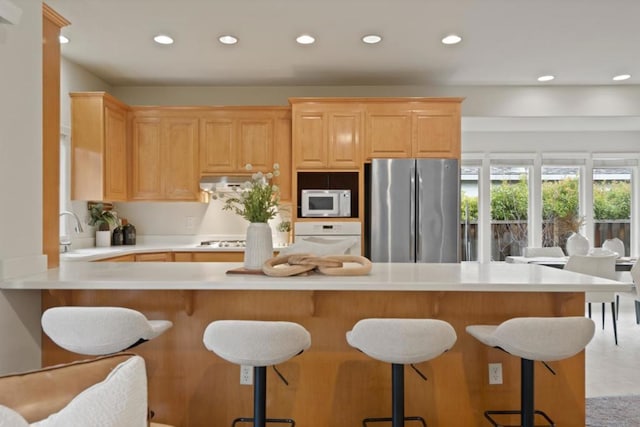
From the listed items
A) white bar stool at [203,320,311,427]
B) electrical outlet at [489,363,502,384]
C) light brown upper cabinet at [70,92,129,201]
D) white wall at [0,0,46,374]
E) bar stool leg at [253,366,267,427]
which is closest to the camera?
white bar stool at [203,320,311,427]

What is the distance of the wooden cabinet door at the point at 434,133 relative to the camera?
4352 mm

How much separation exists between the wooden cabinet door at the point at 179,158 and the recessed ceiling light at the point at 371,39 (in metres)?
2.06

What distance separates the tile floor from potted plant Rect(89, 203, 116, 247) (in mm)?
4480

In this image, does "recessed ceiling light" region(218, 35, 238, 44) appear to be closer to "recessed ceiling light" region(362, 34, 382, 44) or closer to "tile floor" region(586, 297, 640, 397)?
"recessed ceiling light" region(362, 34, 382, 44)

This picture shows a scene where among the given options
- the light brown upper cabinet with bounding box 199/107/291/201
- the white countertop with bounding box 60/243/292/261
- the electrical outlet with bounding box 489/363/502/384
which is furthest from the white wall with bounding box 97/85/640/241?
the electrical outlet with bounding box 489/363/502/384

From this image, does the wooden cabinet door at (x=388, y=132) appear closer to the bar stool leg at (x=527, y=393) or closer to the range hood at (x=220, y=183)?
the range hood at (x=220, y=183)

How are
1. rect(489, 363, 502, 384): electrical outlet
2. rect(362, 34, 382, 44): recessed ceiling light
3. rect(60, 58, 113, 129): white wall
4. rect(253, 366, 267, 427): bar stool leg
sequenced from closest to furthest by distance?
rect(253, 366, 267, 427): bar stool leg < rect(489, 363, 502, 384): electrical outlet < rect(362, 34, 382, 44): recessed ceiling light < rect(60, 58, 113, 129): white wall

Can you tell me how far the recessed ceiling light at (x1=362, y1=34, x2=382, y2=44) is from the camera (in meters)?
3.55

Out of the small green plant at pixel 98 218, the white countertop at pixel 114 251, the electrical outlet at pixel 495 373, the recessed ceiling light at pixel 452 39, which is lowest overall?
the electrical outlet at pixel 495 373

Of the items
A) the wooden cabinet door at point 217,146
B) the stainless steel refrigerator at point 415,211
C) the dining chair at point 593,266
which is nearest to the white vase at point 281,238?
the wooden cabinet door at point 217,146

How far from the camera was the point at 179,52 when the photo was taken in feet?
12.9

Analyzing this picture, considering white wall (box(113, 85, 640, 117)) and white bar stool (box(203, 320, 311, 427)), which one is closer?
white bar stool (box(203, 320, 311, 427))

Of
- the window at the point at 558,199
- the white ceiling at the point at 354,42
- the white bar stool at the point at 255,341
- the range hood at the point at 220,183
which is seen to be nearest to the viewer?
the white bar stool at the point at 255,341

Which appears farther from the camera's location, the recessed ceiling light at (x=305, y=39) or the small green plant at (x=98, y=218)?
the small green plant at (x=98, y=218)
